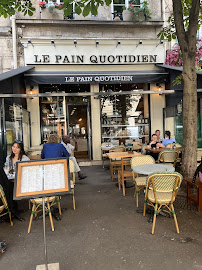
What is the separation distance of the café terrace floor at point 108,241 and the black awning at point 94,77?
222 inches

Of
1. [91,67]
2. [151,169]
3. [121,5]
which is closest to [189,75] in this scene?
[151,169]

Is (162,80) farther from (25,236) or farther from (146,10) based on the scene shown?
(25,236)

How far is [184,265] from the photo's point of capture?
8.85 feet

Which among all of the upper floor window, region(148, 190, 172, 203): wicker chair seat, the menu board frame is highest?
the upper floor window

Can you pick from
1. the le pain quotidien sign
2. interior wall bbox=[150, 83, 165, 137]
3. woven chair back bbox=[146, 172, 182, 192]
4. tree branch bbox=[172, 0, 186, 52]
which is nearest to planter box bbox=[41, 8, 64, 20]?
the le pain quotidien sign

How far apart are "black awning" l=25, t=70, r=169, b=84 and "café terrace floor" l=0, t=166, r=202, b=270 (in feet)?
18.5

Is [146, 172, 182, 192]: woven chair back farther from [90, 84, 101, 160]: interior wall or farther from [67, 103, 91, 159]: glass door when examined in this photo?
[67, 103, 91, 159]: glass door

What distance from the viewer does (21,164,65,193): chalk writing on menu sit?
2.50 meters

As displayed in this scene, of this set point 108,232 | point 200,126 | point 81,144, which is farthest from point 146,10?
point 108,232

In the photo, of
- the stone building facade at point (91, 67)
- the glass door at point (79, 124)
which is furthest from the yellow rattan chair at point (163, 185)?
the glass door at point (79, 124)

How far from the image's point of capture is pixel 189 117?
5156 millimetres

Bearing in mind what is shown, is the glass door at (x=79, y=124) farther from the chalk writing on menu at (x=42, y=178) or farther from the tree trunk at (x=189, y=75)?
the chalk writing on menu at (x=42, y=178)

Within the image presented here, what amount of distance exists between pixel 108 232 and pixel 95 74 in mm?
7077

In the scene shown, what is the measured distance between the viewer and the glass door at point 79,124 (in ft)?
33.5
